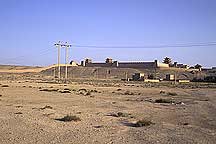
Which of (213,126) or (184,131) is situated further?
(213,126)

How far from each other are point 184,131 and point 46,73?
525ft

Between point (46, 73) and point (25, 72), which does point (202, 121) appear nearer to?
point (46, 73)

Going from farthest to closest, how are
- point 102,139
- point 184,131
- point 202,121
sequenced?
point 202,121, point 184,131, point 102,139

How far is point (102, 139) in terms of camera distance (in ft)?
42.2

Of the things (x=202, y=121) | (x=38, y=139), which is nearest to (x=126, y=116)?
(x=202, y=121)

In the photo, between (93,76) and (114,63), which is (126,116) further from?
(114,63)

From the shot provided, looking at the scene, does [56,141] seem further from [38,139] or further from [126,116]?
[126,116]

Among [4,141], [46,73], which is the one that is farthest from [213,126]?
[46,73]

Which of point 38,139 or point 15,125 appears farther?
point 15,125

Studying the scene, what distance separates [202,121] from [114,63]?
526 feet

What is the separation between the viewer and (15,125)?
15.7 metres

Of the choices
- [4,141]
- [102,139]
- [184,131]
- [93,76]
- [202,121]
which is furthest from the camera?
[93,76]

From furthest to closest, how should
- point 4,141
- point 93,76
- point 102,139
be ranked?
1. point 93,76
2. point 102,139
3. point 4,141

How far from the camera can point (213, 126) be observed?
17.3 m
